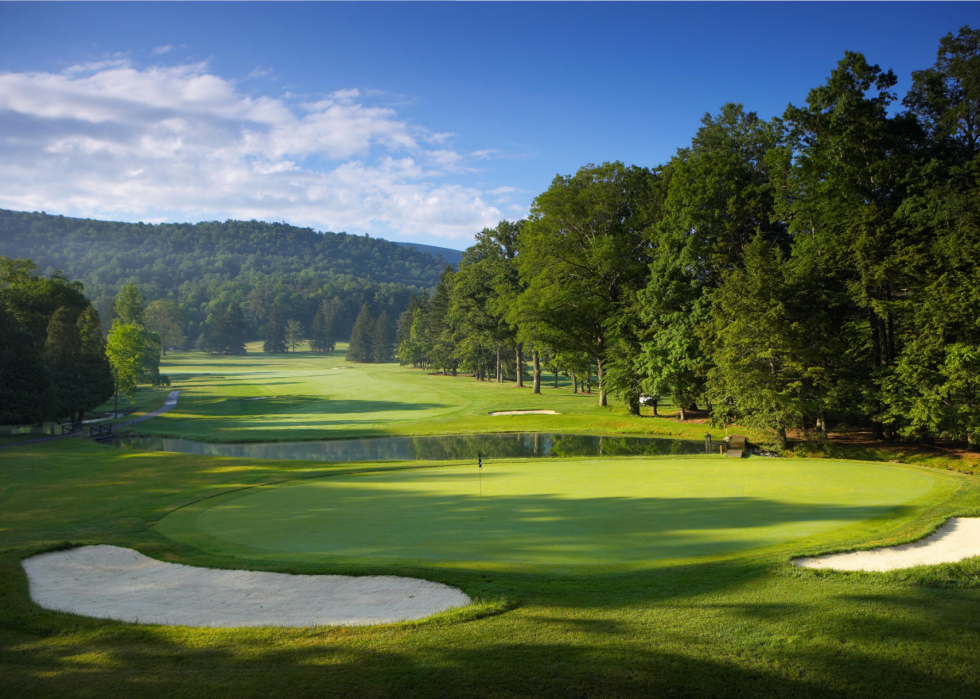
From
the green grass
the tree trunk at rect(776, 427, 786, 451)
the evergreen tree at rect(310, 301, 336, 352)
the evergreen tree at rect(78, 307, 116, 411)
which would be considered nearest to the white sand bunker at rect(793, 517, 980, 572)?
the tree trunk at rect(776, 427, 786, 451)

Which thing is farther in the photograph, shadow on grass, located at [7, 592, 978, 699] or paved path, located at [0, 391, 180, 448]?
paved path, located at [0, 391, 180, 448]

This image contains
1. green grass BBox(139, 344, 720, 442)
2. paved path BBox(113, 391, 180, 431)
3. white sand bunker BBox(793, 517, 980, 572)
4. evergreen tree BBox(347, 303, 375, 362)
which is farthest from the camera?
evergreen tree BBox(347, 303, 375, 362)

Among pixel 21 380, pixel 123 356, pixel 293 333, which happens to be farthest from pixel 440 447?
pixel 293 333

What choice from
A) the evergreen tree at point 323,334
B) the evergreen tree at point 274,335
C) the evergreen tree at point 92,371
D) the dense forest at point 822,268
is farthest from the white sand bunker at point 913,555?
the evergreen tree at point 323,334

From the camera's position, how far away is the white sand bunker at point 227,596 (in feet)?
26.4

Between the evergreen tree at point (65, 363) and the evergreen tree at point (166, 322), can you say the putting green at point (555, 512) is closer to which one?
the evergreen tree at point (65, 363)

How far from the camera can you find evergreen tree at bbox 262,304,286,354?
152m

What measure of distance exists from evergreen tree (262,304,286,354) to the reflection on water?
11942 centimetres

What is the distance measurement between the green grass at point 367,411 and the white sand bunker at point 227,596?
26553 mm

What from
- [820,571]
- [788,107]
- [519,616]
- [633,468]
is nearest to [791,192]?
[788,107]

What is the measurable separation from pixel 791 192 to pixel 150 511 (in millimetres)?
32787

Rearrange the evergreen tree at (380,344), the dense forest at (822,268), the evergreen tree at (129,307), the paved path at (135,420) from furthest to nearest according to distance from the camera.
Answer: the evergreen tree at (380,344) < the evergreen tree at (129,307) < the paved path at (135,420) < the dense forest at (822,268)

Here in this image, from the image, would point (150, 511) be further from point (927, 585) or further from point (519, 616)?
point (927, 585)

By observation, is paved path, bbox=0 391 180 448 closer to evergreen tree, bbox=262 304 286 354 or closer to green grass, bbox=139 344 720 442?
green grass, bbox=139 344 720 442
